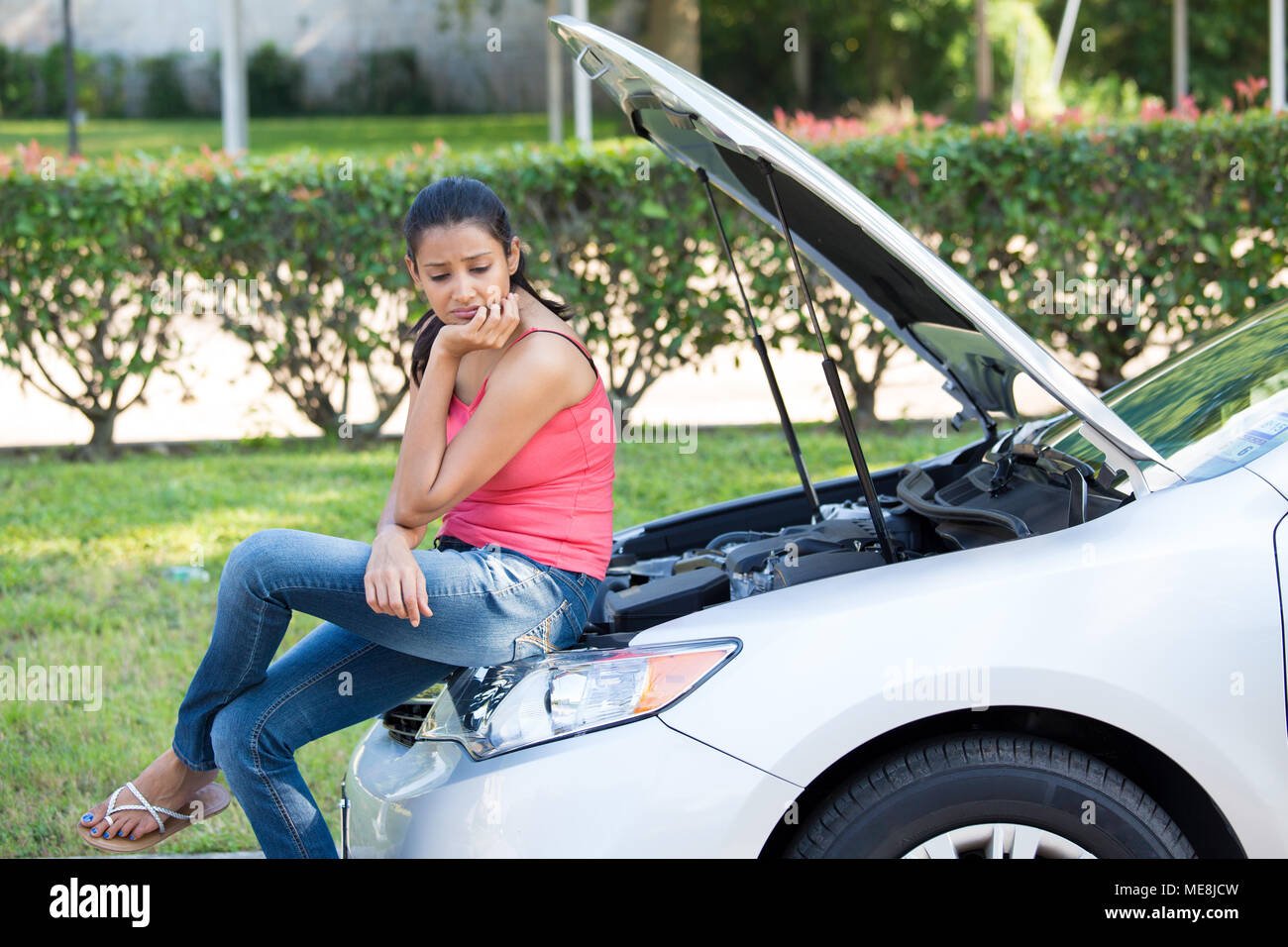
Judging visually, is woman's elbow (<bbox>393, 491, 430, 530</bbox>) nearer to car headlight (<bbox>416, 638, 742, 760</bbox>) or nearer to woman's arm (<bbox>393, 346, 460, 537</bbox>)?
woman's arm (<bbox>393, 346, 460, 537</bbox>)

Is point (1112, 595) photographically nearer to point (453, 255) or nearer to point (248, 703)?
point (453, 255)

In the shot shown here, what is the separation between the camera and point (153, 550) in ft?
19.8

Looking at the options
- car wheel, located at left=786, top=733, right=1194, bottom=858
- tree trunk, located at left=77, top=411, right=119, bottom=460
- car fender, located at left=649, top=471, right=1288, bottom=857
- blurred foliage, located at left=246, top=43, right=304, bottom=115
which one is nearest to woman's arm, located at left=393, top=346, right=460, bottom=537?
car fender, located at left=649, top=471, right=1288, bottom=857

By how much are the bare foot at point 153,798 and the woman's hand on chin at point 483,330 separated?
3.63ft

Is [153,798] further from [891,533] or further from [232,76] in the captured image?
[232,76]

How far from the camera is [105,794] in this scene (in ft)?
12.4

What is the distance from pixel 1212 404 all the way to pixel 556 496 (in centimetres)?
144

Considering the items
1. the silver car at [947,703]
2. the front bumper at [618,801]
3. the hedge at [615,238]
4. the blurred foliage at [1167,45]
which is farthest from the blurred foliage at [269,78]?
the front bumper at [618,801]

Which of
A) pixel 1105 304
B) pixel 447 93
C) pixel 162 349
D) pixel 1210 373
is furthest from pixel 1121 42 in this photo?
pixel 1210 373

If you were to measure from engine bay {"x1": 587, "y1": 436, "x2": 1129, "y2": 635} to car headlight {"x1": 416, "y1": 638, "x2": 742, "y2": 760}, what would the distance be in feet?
1.08

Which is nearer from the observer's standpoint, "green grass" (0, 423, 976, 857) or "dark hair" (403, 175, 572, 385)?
"dark hair" (403, 175, 572, 385)

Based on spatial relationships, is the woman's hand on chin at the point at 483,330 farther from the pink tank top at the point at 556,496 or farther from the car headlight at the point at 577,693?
the car headlight at the point at 577,693

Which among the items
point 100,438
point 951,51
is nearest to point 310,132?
point 951,51

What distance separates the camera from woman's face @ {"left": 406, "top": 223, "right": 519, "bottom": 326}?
2715mm
